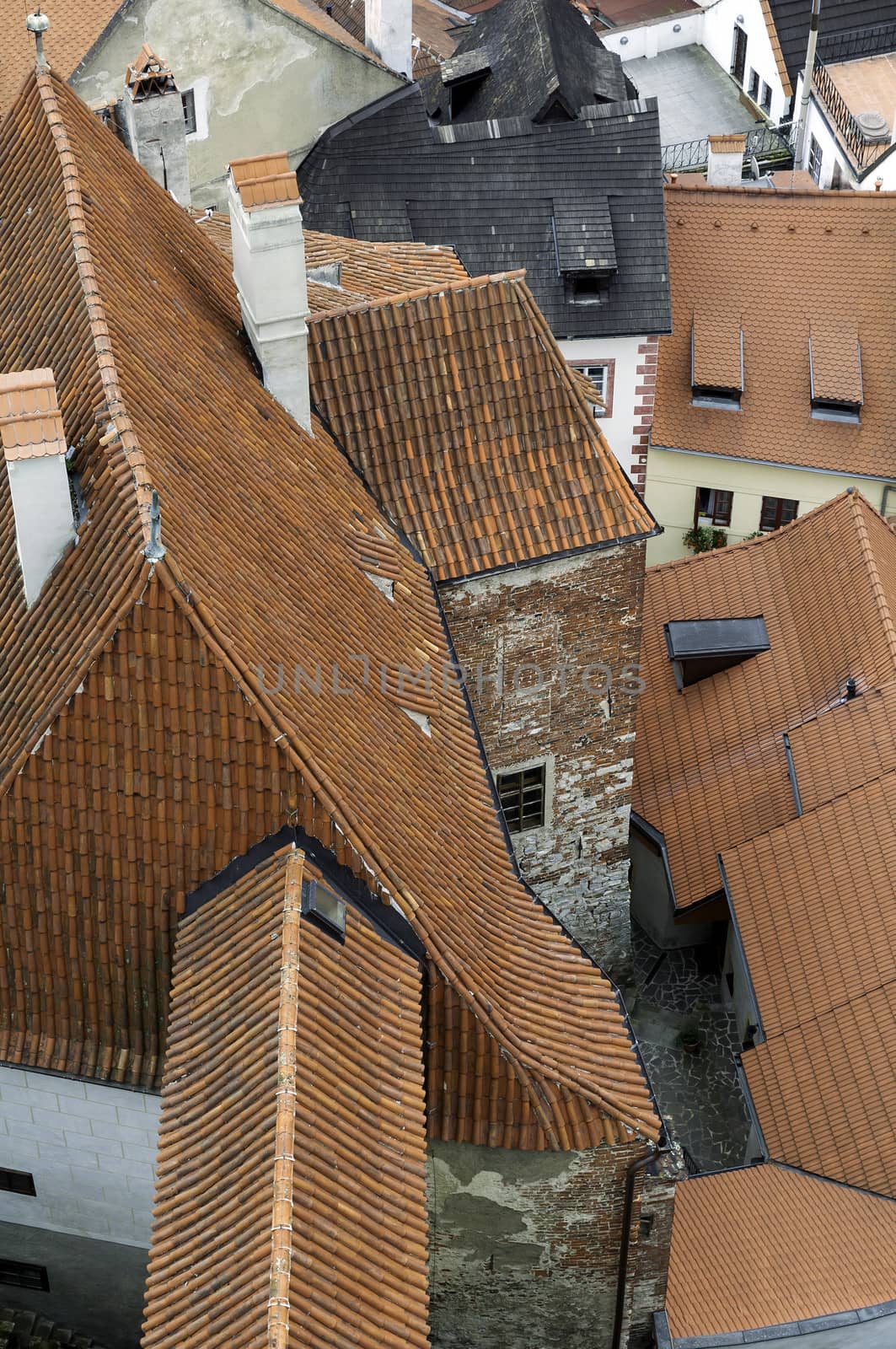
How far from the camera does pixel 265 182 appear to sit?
72.7 feet

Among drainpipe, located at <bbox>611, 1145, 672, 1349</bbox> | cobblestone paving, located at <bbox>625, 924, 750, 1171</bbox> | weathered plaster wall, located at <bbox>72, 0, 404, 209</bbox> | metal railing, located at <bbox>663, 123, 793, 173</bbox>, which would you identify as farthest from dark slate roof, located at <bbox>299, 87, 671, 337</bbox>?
drainpipe, located at <bbox>611, 1145, 672, 1349</bbox>

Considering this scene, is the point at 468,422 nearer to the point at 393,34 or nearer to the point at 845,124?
the point at 393,34

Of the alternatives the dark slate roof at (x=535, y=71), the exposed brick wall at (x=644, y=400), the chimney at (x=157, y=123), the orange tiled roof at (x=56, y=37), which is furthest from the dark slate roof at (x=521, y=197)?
the chimney at (x=157, y=123)

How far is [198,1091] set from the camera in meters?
16.2

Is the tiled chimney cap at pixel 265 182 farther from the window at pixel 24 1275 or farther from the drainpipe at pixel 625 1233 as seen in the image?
the window at pixel 24 1275

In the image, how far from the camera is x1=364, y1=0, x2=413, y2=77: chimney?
127 feet

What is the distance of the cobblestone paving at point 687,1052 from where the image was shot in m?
27.8

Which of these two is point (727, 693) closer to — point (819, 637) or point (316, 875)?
point (819, 637)

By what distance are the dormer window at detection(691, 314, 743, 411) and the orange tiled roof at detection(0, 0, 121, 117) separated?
41.1 ft

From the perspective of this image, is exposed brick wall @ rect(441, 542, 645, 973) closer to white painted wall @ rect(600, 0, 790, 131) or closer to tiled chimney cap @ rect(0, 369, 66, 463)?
tiled chimney cap @ rect(0, 369, 66, 463)

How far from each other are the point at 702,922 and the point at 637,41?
34832mm

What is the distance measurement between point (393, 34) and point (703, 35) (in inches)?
848

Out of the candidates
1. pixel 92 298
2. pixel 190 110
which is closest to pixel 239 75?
pixel 190 110

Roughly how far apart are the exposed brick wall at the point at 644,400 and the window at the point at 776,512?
2.62m
